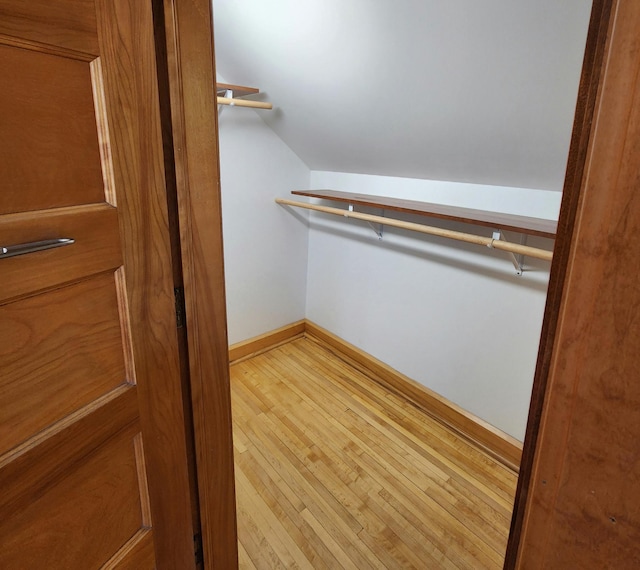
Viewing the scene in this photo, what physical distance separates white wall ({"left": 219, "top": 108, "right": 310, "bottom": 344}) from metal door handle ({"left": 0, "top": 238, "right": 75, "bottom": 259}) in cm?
185

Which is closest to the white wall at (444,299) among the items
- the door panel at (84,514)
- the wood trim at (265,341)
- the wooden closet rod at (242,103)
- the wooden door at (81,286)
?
the wood trim at (265,341)

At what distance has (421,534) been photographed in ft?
5.15

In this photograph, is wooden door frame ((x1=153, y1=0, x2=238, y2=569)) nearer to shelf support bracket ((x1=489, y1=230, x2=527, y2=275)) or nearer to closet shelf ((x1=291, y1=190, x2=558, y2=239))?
closet shelf ((x1=291, y1=190, x2=558, y2=239))

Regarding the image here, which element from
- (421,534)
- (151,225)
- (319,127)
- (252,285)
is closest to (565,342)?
(151,225)

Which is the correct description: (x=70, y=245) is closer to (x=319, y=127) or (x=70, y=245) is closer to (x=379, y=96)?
(x=379, y=96)

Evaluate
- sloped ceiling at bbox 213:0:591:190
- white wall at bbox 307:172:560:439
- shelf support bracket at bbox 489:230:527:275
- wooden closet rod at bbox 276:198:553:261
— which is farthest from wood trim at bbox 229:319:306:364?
shelf support bracket at bbox 489:230:527:275

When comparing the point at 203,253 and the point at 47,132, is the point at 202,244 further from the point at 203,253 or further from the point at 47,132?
the point at 47,132

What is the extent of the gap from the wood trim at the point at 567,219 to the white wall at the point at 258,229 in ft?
6.96

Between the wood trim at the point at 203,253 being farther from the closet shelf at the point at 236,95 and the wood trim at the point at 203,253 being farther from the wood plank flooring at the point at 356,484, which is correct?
the closet shelf at the point at 236,95

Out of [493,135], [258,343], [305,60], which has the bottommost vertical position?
[258,343]

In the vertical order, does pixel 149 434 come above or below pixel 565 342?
below

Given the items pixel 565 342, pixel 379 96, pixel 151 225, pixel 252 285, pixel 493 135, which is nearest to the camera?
pixel 565 342

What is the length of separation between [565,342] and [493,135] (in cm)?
127

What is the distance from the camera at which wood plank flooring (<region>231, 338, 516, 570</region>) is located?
4.93ft
